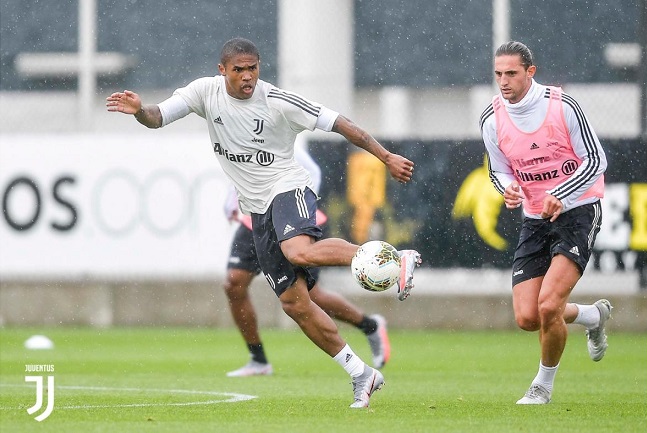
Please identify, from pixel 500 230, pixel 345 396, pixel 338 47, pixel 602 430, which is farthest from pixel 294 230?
pixel 338 47

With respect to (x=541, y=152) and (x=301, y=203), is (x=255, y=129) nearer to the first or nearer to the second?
(x=301, y=203)

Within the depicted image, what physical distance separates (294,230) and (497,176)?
1.45 metres

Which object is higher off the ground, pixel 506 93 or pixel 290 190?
pixel 506 93

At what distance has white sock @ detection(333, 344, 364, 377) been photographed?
8.48 meters

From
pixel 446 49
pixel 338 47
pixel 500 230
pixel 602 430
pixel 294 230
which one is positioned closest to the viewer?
pixel 602 430

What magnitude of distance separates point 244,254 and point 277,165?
8.60 ft

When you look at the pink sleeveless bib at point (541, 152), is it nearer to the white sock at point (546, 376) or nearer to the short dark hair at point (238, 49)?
the white sock at point (546, 376)

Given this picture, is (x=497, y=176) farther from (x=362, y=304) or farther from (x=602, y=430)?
(x=362, y=304)

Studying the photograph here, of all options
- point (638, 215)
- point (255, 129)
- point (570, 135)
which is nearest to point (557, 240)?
point (570, 135)

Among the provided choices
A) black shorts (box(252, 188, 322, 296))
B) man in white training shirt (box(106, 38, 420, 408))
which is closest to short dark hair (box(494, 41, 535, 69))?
man in white training shirt (box(106, 38, 420, 408))

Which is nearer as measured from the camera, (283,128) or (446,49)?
(283,128)

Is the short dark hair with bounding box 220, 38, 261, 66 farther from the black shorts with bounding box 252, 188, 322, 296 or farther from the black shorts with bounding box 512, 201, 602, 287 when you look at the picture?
the black shorts with bounding box 512, 201, 602, 287

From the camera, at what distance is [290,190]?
8859mm

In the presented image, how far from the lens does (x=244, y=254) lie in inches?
453
